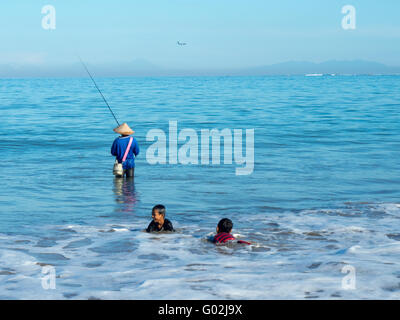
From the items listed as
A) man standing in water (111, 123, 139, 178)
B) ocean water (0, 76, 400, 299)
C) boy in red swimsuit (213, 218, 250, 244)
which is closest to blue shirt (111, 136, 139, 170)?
man standing in water (111, 123, 139, 178)

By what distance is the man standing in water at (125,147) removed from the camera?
12062 mm

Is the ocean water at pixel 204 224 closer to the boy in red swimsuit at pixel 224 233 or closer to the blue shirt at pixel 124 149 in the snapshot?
the boy in red swimsuit at pixel 224 233

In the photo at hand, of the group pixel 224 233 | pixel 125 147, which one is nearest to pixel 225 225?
pixel 224 233

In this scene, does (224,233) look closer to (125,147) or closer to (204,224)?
(204,224)

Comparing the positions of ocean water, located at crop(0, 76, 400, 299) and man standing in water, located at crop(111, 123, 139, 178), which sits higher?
man standing in water, located at crop(111, 123, 139, 178)

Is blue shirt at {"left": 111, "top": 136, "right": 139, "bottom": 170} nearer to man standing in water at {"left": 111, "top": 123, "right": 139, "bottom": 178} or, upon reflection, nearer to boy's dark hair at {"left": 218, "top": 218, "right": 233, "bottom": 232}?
man standing in water at {"left": 111, "top": 123, "right": 139, "bottom": 178}

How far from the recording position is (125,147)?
1217cm

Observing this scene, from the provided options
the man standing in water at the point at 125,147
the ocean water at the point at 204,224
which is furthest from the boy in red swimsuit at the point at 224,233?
the man standing in water at the point at 125,147

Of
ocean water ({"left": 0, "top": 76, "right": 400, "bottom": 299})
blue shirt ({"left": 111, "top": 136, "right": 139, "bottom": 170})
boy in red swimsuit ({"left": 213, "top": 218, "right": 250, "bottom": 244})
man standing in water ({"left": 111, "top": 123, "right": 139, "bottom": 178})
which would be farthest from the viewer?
blue shirt ({"left": 111, "top": 136, "right": 139, "bottom": 170})

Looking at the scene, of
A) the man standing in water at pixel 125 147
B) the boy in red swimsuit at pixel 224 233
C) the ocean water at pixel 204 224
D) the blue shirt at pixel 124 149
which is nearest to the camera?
the ocean water at pixel 204 224

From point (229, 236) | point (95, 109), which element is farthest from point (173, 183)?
point (95, 109)

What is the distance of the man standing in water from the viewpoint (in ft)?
39.6

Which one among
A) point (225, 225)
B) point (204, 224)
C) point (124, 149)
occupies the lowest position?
point (204, 224)
